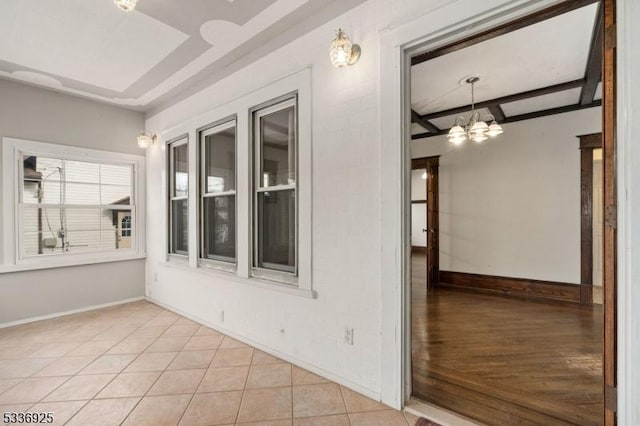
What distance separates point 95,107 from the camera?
13.8 ft

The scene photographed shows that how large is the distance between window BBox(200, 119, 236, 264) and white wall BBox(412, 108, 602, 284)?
3880 millimetres

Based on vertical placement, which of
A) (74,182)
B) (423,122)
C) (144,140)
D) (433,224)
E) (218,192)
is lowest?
(433,224)

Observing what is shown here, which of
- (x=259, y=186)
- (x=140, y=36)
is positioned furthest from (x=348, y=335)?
(x=140, y=36)

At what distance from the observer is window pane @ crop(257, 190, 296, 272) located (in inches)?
105

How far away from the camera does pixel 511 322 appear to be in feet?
11.2

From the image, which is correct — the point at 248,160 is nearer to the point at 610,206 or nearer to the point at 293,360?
the point at 293,360

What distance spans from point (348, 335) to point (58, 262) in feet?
13.4

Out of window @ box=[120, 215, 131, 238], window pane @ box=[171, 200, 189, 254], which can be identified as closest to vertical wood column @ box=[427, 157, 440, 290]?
window pane @ box=[171, 200, 189, 254]

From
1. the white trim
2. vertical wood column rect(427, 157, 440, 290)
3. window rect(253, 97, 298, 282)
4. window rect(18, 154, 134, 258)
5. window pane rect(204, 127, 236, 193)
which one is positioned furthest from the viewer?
vertical wood column rect(427, 157, 440, 290)

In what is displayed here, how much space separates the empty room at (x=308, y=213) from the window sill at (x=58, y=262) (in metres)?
0.02

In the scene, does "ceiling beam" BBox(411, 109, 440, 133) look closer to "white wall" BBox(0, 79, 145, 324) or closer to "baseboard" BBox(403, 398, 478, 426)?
"baseboard" BBox(403, 398, 478, 426)

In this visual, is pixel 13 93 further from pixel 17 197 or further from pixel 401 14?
pixel 401 14

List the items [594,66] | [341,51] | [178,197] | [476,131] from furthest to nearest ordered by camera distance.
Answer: [178,197] → [476,131] → [594,66] → [341,51]

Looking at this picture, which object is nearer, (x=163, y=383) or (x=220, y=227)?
(x=163, y=383)
